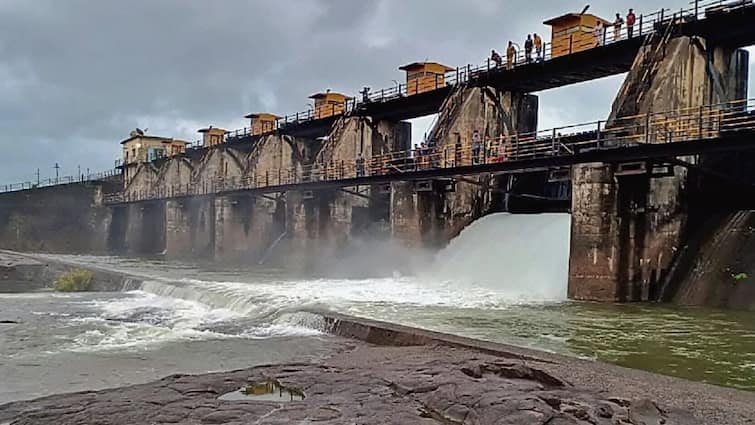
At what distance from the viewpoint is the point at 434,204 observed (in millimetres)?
24641

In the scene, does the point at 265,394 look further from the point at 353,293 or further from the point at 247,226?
the point at 247,226

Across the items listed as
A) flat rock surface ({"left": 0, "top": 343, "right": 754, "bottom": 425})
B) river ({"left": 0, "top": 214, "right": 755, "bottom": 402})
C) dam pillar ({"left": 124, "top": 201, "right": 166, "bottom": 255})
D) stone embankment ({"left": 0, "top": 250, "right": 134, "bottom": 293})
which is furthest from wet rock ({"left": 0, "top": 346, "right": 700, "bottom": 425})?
dam pillar ({"left": 124, "top": 201, "right": 166, "bottom": 255})

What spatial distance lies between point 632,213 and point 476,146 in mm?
8689

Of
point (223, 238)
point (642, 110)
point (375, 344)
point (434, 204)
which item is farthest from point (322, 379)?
point (223, 238)

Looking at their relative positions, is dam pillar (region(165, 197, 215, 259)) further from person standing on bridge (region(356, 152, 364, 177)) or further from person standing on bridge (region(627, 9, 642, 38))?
person standing on bridge (region(627, 9, 642, 38))

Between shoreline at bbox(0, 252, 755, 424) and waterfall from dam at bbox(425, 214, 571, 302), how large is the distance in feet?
29.2

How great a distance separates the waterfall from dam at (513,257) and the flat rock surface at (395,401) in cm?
980

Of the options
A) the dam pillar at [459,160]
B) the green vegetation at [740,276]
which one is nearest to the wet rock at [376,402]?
the green vegetation at [740,276]

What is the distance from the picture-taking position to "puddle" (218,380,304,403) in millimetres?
7266

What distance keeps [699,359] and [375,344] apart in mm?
4882

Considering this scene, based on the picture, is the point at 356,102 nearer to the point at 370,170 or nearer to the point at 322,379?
the point at 370,170

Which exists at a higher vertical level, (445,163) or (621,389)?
(445,163)

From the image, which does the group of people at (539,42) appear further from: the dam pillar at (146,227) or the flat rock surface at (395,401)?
the dam pillar at (146,227)

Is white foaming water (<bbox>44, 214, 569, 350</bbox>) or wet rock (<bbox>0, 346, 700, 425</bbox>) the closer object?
wet rock (<bbox>0, 346, 700, 425</bbox>)
